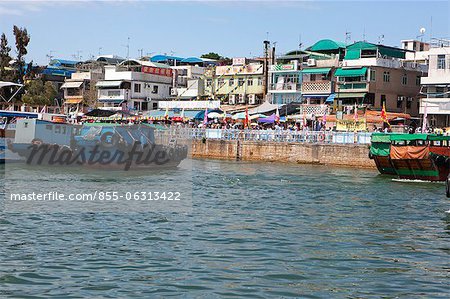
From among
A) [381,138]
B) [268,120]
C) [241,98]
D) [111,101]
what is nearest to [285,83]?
[241,98]

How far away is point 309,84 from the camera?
62.0 meters

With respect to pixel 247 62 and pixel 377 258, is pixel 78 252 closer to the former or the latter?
pixel 377 258

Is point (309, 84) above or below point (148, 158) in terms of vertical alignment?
above

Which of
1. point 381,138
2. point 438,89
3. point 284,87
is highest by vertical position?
point 284,87

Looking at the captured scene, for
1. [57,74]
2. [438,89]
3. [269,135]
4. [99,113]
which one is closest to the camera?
[269,135]

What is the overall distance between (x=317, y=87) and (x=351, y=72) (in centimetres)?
423

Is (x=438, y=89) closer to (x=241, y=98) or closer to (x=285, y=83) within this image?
(x=285, y=83)

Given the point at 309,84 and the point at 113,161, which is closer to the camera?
the point at 113,161

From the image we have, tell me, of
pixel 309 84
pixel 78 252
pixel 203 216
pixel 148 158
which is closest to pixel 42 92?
pixel 309 84

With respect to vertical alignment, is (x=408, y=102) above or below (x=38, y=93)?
below

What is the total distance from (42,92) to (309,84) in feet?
96.6

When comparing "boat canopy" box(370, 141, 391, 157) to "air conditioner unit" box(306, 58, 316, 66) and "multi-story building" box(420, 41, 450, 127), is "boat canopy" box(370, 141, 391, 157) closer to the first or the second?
"multi-story building" box(420, 41, 450, 127)

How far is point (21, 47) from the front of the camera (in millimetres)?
73500

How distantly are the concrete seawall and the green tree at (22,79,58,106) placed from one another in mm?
25080
